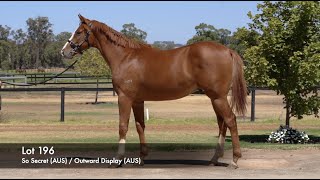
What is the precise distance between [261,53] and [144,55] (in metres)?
4.34

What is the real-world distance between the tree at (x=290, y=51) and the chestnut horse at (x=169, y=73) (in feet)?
10.9

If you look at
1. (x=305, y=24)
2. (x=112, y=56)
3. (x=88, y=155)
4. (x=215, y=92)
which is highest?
(x=305, y=24)

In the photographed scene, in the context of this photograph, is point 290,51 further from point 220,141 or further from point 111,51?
point 111,51

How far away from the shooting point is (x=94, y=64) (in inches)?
1474

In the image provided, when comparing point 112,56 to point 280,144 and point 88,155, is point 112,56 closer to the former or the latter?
point 88,155

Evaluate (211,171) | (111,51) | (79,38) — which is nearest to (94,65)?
(79,38)

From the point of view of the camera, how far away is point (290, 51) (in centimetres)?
1229

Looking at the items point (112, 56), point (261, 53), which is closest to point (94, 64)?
point (261, 53)

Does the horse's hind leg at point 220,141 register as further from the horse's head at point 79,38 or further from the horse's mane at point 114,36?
the horse's head at point 79,38

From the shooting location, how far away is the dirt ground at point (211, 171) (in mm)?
7926

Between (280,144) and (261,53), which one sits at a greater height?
(261,53)

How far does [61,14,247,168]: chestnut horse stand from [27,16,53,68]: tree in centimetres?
9407

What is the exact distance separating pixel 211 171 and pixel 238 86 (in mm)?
1576

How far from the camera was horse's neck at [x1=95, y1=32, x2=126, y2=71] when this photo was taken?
29.6 feet
